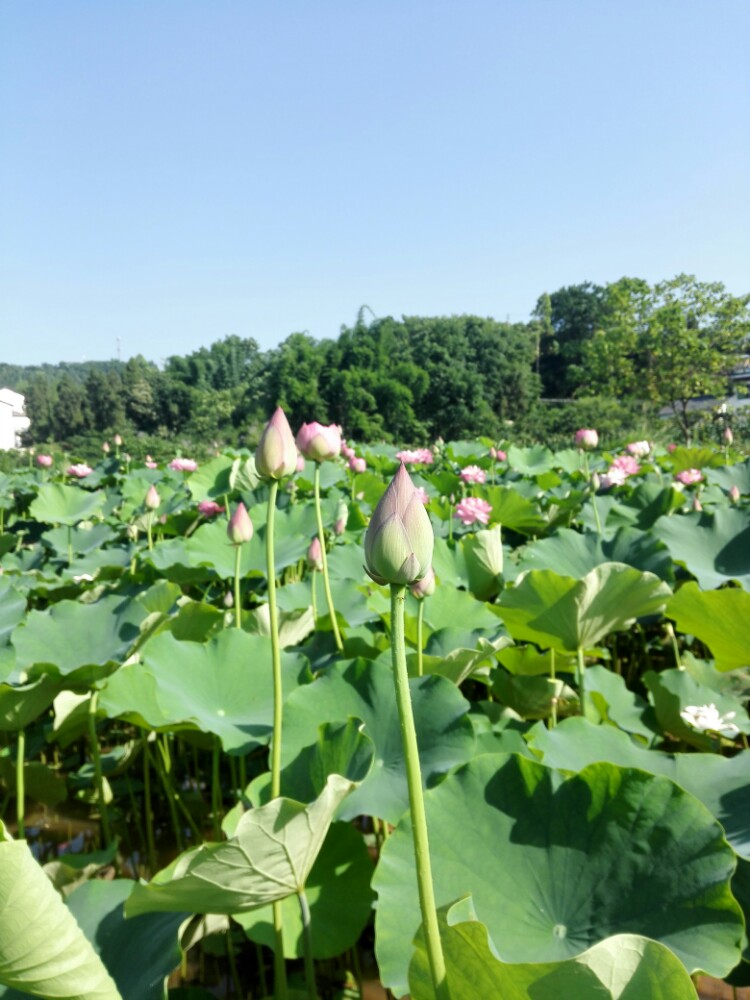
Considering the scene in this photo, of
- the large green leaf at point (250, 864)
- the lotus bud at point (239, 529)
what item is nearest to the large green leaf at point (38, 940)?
the large green leaf at point (250, 864)

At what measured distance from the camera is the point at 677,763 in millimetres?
968

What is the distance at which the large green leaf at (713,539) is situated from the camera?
6.02 ft

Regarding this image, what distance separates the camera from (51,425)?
32750 mm

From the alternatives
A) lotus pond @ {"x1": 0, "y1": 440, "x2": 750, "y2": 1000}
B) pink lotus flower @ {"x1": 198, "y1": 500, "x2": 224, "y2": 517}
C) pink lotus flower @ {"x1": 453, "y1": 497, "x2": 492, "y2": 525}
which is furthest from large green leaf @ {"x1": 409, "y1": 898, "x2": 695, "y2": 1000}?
pink lotus flower @ {"x1": 198, "y1": 500, "x2": 224, "y2": 517}

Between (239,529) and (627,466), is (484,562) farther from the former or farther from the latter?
(627,466)

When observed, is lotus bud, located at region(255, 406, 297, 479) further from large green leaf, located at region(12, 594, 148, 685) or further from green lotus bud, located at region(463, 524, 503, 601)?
green lotus bud, located at region(463, 524, 503, 601)

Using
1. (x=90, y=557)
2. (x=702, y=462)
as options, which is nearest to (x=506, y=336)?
(x=702, y=462)

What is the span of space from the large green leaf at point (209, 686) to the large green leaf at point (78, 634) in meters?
0.13

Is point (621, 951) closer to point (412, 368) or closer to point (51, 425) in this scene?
point (412, 368)

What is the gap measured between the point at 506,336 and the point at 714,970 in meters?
28.5

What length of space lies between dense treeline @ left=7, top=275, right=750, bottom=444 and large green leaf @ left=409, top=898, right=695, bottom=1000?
1367 cm

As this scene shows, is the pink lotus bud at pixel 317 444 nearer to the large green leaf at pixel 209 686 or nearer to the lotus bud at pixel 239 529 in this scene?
the lotus bud at pixel 239 529

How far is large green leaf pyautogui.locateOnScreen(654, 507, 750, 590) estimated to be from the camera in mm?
1835

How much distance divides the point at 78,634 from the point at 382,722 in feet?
2.32
